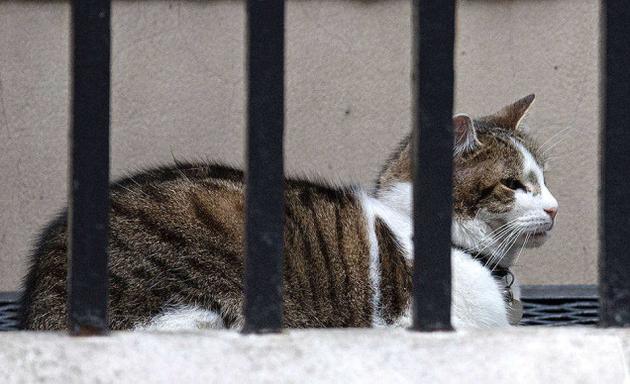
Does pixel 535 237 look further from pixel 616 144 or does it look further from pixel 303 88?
pixel 616 144

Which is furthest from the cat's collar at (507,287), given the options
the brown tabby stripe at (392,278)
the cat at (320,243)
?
the brown tabby stripe at (392,278)

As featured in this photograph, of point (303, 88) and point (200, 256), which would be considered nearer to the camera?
point (200, 256)

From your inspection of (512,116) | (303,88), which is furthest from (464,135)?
(303,88)

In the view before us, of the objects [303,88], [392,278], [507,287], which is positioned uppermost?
[303,88]

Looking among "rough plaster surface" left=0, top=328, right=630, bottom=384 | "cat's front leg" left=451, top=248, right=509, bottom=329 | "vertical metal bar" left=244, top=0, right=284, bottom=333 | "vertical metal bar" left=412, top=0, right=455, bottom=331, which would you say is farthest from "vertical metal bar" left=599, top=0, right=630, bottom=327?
"cat's front leg" left=451, top=248, right=509, bottom=329

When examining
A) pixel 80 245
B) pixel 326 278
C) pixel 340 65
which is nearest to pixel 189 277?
pixel 326 278

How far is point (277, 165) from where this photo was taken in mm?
1569

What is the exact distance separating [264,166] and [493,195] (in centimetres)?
153

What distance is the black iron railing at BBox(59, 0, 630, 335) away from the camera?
154 centimetres

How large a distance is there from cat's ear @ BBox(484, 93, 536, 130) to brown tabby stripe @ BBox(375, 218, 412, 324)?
672 millimetres

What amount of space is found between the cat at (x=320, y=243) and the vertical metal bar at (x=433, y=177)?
0.94 m

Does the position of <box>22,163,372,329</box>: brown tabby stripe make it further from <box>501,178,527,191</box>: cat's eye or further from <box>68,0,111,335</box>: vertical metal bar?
<box>68,0,111,335</box>: vertical metal bar

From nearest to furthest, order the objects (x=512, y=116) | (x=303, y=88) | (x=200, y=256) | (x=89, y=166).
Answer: (x=89, y=166)
(x=200, y=256)
(x=512, y=116)
(x=303, y=88)

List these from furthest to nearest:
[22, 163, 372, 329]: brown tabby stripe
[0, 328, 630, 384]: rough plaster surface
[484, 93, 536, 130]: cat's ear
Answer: [484, 93, 536, 130]: cat's ear < [22, 163, 372, 329]: brown tabby stripe < [0, 328, 630, 384]: rough plaster surface
